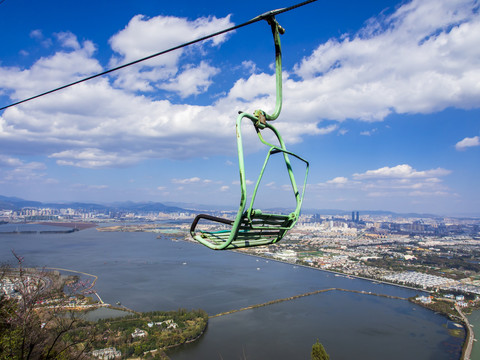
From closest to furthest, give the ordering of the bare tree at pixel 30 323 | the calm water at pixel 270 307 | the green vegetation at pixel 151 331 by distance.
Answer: the bare tree at pixel 30 323 → the green vegetation at pixel 151 331 → the calm water at pixel 270 307

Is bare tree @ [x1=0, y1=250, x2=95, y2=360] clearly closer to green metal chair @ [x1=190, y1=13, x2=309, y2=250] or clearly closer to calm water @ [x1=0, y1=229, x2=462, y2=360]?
green metal chair @ [x1=190, y1=13, x2=309, y2=250]

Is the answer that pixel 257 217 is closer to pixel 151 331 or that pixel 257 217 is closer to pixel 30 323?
pixel 30 323

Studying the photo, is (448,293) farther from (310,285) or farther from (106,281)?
(106,281)

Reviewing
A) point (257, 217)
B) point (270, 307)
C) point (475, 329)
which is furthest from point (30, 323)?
point (475, 329)

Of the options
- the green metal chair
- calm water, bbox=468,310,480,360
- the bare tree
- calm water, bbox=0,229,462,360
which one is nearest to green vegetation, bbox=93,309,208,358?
calm water, bbox=0,229,462,360

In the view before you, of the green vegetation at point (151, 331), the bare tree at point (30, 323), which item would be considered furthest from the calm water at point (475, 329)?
the bare tree at point (30, 323)

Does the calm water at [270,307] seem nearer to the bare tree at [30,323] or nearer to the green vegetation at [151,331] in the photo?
the green vegetation at [151,331]
